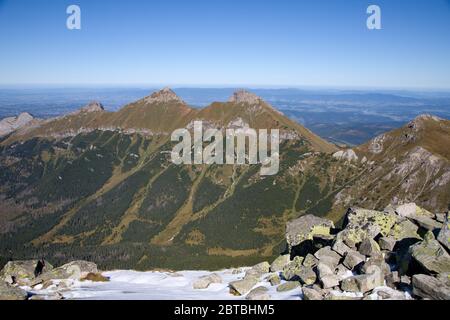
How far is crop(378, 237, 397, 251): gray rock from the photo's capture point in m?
41.4

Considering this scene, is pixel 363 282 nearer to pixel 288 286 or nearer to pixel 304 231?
pixel 288 286

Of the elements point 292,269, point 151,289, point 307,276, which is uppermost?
point 307,276

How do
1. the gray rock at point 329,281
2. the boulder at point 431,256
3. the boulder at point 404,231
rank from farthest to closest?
the boulder at point 404,231, the gray rock at point 329,281, the boulder at point 431,256

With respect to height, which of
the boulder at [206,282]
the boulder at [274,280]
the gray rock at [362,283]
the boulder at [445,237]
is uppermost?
the boulder at [445,237]

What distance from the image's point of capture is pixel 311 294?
33312 mm

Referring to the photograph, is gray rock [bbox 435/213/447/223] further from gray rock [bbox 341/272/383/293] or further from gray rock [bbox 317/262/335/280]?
gray rock [bbox 341/272/383/293]

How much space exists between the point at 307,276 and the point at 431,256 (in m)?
11.3

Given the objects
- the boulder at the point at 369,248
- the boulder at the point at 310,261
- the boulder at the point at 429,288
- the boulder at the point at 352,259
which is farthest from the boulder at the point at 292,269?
the boulder at the point at 429,288

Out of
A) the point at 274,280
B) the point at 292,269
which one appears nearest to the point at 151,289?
the point at 274,280

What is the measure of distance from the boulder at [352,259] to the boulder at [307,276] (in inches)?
130

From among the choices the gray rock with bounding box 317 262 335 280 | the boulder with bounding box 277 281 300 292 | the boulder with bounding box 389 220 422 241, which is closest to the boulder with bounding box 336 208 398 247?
the boulder with bounding box 389 220 422 241

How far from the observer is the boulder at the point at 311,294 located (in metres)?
32.9

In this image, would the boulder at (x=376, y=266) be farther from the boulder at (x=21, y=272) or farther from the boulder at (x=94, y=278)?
the boulder at (x=21, y=272)
